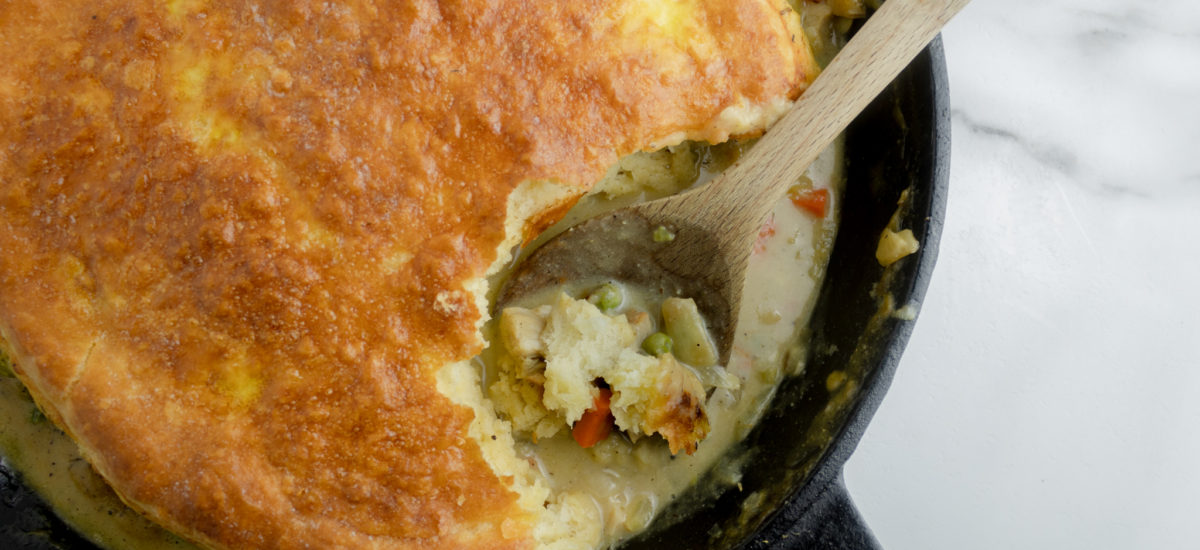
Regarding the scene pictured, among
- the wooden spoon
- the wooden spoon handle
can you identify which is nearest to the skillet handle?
the wooden spoon

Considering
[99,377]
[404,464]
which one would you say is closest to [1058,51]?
[404,464]

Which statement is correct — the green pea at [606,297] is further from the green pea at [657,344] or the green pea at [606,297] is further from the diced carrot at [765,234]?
the diced carrot at [765,234]

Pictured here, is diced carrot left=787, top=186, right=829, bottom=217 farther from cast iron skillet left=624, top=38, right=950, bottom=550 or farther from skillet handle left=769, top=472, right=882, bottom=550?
skillet handle left=769, top=472, right=882, bottom=550

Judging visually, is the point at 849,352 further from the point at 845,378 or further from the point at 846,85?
the point at 846,85

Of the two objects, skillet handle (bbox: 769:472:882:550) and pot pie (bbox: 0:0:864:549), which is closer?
pot pie (bbox: 0:0:864:549)

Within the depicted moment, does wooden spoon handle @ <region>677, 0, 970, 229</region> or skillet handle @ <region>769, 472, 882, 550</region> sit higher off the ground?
wooden spoon handle @ <region>677, 0, 970, 229</region>

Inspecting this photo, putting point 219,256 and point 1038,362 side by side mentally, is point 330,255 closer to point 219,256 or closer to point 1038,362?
point 219,256

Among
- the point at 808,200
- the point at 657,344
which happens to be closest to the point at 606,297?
the point at 657,344
